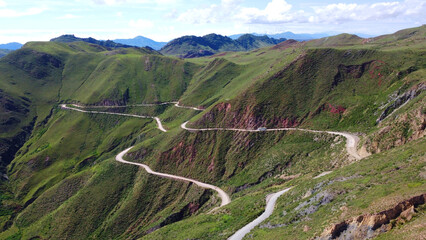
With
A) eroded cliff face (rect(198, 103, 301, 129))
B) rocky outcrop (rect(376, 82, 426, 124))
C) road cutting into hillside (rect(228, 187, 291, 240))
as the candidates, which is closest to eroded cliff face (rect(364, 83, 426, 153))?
rocky outcrop (rect(376, 82, 426, 124))

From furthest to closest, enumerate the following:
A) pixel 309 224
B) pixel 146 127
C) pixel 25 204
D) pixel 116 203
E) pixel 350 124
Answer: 1. pixel 146 127
2. pixel 25 204
3. pixel 116 203
4. pixel 350 124
5. pixel 309 224

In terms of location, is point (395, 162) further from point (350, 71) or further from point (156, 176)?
point (156, 176)

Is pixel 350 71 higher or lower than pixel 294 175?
higher

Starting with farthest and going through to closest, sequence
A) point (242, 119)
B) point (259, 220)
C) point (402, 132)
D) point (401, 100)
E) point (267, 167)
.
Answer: point (242, 119), point (267, 167), point (401, 100), point (402, 132), point (259, 220)

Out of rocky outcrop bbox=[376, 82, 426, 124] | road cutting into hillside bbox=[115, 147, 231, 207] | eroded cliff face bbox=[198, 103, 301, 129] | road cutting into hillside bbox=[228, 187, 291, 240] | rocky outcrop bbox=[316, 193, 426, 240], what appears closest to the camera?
rocky outcrop bbox=[316, 193, 426, 240]

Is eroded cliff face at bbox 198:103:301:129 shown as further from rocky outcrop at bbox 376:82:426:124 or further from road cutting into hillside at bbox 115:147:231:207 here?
road cutting into hillside at bbox 115:147:231:207

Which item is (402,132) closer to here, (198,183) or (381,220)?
(381,220)

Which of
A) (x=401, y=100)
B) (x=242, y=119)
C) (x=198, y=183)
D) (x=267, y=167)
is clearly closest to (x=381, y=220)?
(x=267, y=167)

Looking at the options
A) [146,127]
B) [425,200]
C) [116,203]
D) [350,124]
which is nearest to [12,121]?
[146,127]

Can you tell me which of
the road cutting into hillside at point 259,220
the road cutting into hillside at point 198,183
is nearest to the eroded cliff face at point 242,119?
the road cutting into hillside at point 198,183
